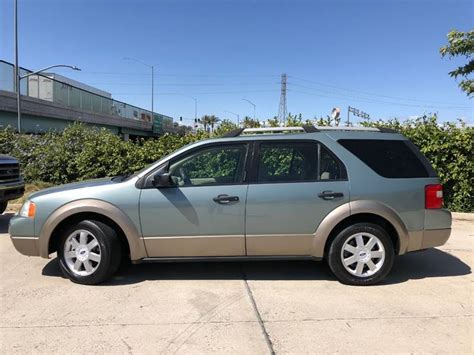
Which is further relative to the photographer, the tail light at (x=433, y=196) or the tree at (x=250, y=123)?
the tree at (x=250, y=123)

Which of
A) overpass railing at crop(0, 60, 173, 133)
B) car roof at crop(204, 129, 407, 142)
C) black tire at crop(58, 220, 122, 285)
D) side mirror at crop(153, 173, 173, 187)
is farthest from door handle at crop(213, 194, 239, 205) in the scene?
overpass railing at crop(0, 60, 173, 133)

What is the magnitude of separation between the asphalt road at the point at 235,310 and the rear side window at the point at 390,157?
1263 mm

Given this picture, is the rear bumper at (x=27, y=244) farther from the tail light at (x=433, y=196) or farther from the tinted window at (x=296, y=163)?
the tail light at (x=433, y=196)

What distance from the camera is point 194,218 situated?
16.1ft

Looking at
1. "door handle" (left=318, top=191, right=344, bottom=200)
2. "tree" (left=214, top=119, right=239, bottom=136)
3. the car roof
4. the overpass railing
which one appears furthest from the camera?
the overpass railing

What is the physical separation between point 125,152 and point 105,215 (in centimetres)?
684

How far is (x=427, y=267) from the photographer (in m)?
5.78

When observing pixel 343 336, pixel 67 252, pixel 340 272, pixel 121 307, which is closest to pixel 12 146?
pixel 67 252

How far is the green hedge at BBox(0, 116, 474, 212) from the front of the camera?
9695 millimetres

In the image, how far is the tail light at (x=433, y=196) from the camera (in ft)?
16.7

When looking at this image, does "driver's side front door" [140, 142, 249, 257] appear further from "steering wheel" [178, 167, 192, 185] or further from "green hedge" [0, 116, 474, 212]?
"green hedge" [0, 116, 474, 212]

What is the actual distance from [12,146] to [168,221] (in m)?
9.81

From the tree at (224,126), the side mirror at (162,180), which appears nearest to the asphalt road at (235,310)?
the side mirror at (162,180)

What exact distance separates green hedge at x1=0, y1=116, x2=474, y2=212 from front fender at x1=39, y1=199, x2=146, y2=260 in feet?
20.4
